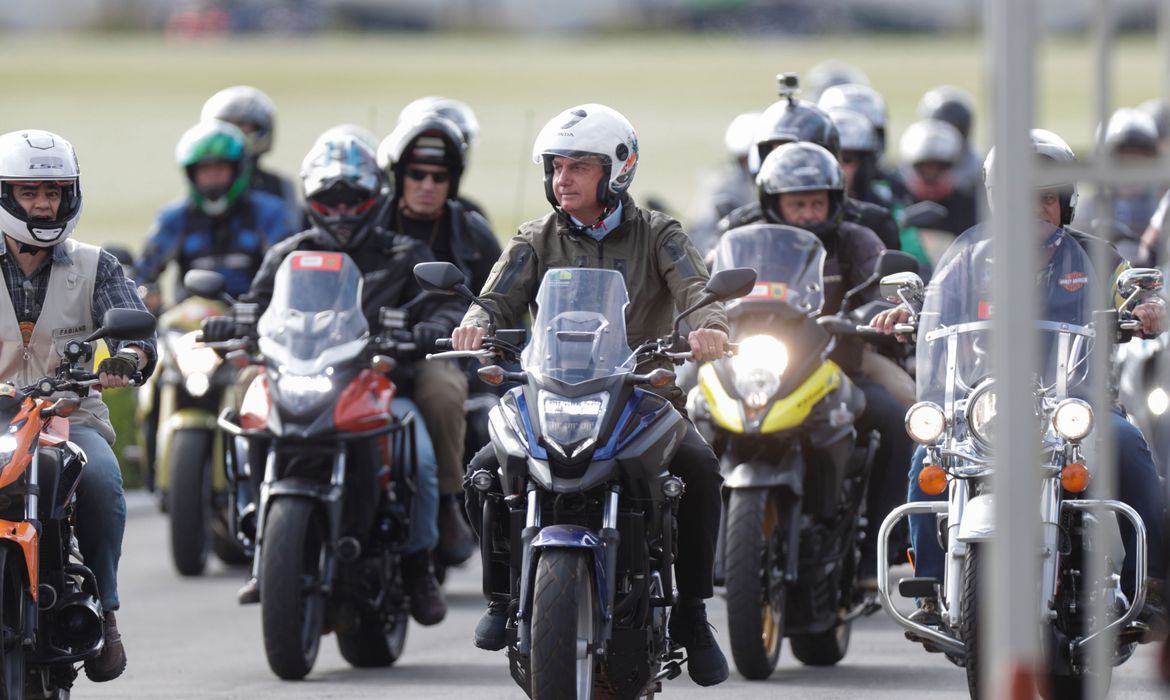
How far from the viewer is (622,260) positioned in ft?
29.1

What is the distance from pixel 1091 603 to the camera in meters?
8.09

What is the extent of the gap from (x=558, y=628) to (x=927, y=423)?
152 centimetres

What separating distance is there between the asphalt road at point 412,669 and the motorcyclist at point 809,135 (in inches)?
77.0

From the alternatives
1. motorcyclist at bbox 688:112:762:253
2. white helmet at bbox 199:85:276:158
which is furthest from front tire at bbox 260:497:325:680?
white helmet at bbox 199:85:276:158

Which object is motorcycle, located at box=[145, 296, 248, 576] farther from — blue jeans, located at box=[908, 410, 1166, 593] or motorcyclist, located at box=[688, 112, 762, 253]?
blue jeans, located at box=[908, 410, 1166, 593]

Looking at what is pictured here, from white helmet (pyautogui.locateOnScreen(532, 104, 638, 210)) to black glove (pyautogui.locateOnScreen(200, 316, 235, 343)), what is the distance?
2471 millimetres

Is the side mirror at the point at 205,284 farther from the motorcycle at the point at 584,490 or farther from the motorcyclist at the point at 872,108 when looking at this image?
the motorcyclist at the point at 872,108

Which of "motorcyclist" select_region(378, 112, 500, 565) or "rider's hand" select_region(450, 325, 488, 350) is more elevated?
"motorcyclist" select_region(378, 112, 500, 565)

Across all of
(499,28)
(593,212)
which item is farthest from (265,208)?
(499,28)

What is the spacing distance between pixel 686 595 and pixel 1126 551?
4.89ft

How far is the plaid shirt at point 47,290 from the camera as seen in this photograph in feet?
29.2

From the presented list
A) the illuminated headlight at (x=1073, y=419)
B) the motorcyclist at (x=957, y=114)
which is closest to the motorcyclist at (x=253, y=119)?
the motorcyclist at (x=957, y=114)

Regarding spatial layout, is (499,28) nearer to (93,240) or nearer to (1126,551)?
(93,240)

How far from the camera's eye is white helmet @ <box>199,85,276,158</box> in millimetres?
17859
